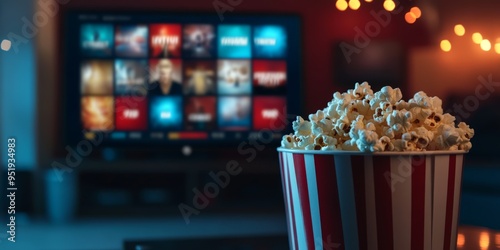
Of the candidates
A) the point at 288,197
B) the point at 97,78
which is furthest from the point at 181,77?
the point at 288,197

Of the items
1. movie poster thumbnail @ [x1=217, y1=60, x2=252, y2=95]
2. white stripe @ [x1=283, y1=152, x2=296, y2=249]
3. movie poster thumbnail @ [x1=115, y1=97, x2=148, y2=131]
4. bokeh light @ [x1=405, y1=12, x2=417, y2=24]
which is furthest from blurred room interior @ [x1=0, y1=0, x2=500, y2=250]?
white stripe @ [x1=283, y1=152, x2=296, y2=249]

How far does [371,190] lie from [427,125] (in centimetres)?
8

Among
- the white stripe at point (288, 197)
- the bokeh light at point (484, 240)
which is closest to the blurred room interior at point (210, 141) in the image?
the bokeh light at point (484, 240)

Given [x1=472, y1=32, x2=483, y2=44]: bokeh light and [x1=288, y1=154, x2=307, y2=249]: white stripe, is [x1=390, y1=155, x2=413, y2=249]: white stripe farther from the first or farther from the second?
[x1=472, y1=32, x2=483, y2=44]: bokeh light

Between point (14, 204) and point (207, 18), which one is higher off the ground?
point (207, 18)

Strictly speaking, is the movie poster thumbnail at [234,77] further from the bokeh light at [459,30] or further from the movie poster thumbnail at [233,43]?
the bokeh light at [459,30]

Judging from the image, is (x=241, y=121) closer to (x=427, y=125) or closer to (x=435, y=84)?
(x=435, y=84)

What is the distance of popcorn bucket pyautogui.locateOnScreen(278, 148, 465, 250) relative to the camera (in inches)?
23.0

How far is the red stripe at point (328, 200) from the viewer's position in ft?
1.94

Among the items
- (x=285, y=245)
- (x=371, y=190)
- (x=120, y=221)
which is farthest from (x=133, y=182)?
(x=371, y=190)

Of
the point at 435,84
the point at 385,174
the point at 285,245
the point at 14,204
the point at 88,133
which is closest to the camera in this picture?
the point at 385,174

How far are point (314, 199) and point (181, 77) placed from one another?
3.54m

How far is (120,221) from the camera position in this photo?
4.03 m

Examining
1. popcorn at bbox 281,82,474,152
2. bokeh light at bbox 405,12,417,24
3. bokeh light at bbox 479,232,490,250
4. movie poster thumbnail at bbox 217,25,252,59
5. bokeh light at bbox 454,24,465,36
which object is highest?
bokeh light at bbox 405,12,417,24
